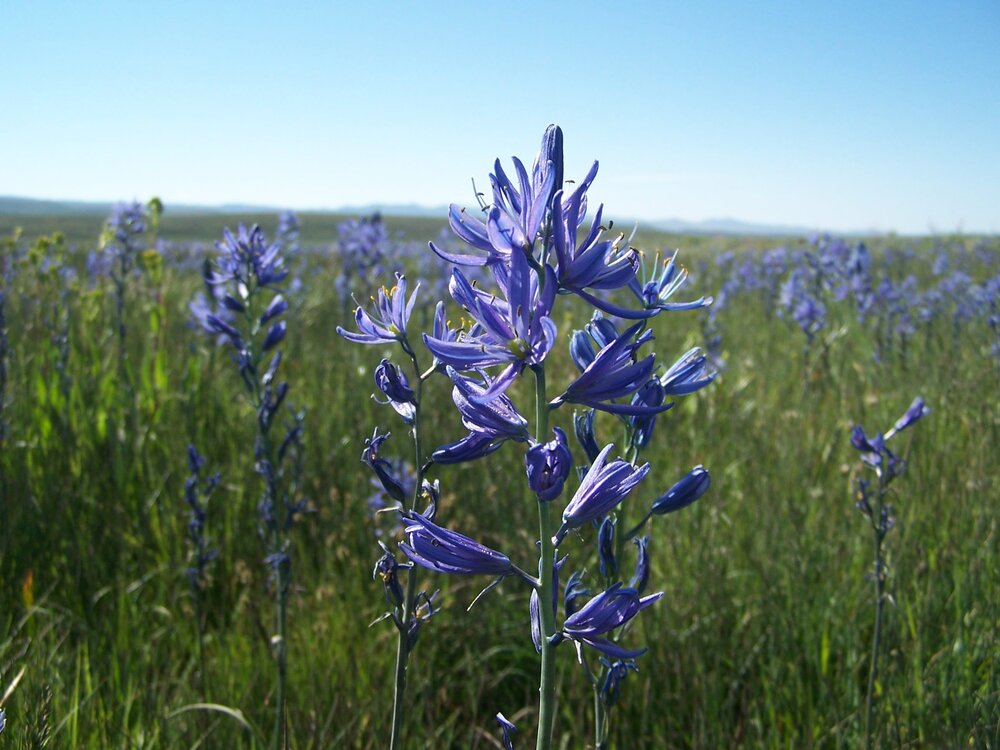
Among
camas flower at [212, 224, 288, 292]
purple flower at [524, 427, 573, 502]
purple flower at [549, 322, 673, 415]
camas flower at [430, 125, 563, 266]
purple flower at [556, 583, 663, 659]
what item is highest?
camas flower at [430, 125, 563, 266]

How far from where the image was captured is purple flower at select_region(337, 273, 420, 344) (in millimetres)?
1356

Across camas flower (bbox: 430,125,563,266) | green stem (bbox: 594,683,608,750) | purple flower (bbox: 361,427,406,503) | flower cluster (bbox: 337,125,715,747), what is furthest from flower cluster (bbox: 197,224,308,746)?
camas flower (bbox: 430,125,563,266)

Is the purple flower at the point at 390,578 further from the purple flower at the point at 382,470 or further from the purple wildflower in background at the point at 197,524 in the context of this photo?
the purple wildflower in background at the point at 197,524

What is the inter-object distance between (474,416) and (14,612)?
243cm

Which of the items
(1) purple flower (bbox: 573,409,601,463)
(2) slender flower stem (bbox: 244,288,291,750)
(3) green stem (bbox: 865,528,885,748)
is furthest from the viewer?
(2) slender flower stem (bbox: 244,288,291,750)

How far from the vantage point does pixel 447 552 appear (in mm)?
1063

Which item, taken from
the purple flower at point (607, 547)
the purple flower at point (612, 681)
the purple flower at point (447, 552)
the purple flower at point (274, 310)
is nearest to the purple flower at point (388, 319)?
the purple flower at point (447, 552)

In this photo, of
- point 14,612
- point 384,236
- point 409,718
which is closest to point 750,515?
point 409,718

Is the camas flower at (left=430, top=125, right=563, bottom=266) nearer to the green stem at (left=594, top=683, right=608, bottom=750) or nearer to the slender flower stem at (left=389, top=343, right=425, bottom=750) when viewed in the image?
the slender flower stem at (left=389, top=343, right=425, bottom=750)

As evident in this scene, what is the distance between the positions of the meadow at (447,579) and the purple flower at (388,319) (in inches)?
36.8

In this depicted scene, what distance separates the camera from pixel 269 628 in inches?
107

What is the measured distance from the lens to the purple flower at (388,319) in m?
1.36

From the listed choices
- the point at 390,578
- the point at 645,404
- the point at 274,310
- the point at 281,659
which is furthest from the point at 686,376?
the point at 274,310

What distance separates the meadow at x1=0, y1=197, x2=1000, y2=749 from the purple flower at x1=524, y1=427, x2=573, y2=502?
42.9 inches
